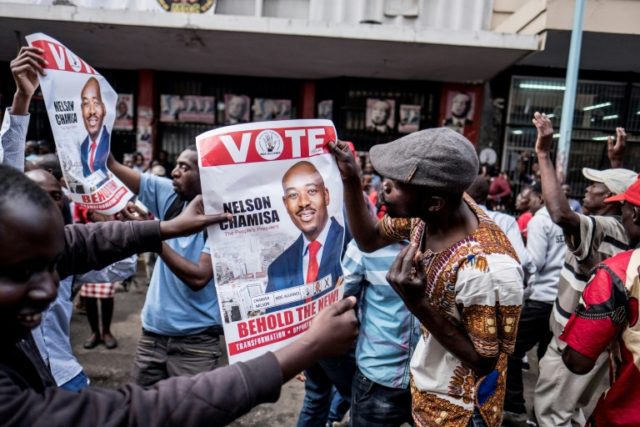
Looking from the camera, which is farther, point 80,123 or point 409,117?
point 409,117

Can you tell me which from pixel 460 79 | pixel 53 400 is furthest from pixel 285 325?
pixel 460 79

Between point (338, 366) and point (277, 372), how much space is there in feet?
5.11

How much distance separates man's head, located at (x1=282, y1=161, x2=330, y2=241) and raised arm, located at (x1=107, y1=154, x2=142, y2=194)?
1394 millimetres

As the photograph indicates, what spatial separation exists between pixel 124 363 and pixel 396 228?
3058mm

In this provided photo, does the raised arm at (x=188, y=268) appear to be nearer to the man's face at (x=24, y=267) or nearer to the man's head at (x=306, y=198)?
the man's head at (x=306, y=198)

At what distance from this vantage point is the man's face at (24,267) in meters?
0.81

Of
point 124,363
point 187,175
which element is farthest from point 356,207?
point 124,363

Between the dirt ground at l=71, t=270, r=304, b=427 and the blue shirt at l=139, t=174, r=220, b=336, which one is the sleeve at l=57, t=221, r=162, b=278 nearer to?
the blue shirt at l=139, t=174, r=220, b=336

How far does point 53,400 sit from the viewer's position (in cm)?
82

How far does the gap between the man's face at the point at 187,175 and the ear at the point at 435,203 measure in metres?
1.24

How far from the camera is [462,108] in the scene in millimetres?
8969

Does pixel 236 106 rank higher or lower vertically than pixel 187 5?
lower

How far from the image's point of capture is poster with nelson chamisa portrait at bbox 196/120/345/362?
1.23 meters

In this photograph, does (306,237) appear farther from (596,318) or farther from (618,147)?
(618,147)
